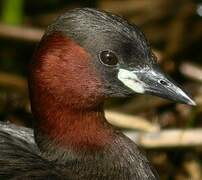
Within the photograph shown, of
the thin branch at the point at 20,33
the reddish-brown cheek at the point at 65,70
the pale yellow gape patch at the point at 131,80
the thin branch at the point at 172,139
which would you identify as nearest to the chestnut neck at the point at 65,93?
the reddish-brown cheek at the point at 65,70

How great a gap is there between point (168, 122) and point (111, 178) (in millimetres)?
1714

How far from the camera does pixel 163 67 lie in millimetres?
6035

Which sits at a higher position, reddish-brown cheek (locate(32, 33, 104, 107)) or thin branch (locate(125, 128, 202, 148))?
reddish-brown cheek (locate(32, 33, 104, 107))

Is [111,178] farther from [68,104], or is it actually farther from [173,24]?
[173,24]

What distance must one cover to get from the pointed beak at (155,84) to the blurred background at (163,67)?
3.68ft

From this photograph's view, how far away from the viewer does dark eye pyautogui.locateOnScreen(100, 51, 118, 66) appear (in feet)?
13.2

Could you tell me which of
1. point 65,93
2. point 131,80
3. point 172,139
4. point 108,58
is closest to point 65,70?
point 65,93

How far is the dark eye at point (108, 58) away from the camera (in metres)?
4.02

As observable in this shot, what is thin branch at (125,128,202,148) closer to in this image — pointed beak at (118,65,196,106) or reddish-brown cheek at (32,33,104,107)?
pointed beak at (118,65,196,106)

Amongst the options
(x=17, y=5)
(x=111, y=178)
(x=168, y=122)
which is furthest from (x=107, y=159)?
(x=17, y=5)

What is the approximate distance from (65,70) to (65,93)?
0.34ft

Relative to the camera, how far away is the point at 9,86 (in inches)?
237

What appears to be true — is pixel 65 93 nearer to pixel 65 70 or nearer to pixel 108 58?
pixel 65 70

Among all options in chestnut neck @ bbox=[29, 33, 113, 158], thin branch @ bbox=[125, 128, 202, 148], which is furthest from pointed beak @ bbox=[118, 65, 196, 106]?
thin branch @ bbox=[125, 128, 202, 148]
